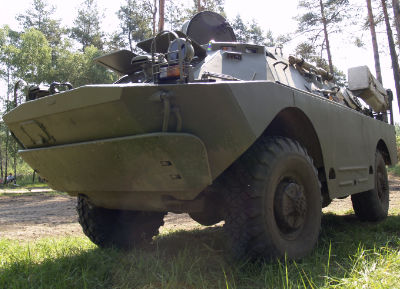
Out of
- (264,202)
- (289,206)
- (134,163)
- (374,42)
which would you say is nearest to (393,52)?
(374,42)

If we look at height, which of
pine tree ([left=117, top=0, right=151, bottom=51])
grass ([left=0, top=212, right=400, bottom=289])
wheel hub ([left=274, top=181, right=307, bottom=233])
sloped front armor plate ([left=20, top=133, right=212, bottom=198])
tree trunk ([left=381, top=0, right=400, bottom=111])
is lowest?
grass ([left=0, top=212, right=400, bottom=289])

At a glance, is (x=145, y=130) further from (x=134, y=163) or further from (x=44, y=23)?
(x=44, y=23)

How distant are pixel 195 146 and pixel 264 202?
0.59 meters

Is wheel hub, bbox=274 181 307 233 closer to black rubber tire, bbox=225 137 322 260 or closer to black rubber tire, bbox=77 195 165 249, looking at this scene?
black rubber tire, bbox=225 137 322 260

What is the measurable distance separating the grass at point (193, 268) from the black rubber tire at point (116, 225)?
0.43 ft

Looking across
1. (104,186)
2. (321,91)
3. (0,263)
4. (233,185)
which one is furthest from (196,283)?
(321,91)

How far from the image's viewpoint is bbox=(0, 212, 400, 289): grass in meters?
2.21

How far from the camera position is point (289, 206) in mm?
2721

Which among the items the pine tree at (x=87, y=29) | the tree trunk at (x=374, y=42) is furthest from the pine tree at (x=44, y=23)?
the tree trunk at (x=374, y=42)

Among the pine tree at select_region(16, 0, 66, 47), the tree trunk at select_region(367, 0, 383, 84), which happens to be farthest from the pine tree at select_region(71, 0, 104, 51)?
the tree trunk at select_region(367, 0, 383, 84)

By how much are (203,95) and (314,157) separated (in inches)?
59.6

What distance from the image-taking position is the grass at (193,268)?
2.21 metres

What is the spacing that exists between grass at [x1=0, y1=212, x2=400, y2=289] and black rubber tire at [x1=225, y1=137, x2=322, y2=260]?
10 centimetres

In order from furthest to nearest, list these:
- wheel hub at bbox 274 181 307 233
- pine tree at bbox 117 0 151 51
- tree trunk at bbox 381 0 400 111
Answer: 1. pine tree at bbox 117 0 151 51
2. tree trunk at bbox 381 0 400 111
3. wheel hub at bbox 274 181 307 233
